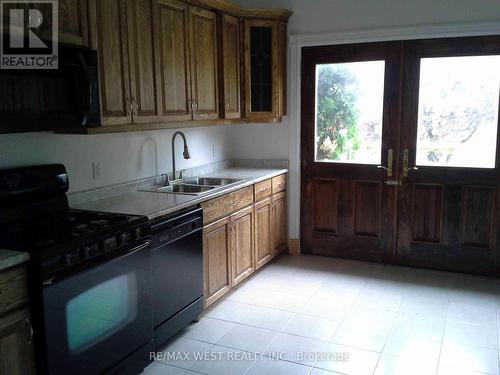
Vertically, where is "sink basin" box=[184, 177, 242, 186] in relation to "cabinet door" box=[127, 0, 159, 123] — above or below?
below

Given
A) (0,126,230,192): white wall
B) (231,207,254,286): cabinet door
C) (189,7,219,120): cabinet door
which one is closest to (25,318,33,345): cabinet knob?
(0,126,230,192): white wall

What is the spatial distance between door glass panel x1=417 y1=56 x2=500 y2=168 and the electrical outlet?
281cm

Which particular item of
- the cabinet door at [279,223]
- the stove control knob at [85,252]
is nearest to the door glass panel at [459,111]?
the cabinet door at [279,223]

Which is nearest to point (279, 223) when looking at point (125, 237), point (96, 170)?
point (96, 170)

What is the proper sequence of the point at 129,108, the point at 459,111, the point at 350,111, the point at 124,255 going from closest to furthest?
the point at 124,255
the point at 129,108
the point at 459,111
the point at 350,111

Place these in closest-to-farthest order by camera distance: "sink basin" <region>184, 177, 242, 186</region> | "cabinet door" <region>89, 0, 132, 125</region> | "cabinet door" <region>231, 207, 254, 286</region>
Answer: "cabinet door" <region>89, 0, 132, 125</region>
"cabinet door" <region>231, 207, 254, 286</region>
"sink basin" <region>184, 177, 242, 186</region>

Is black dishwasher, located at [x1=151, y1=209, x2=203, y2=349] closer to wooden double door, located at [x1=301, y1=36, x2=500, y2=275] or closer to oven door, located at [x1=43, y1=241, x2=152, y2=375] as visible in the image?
oven door, located at [x1=43, y1=241, x2=152, y2=375]

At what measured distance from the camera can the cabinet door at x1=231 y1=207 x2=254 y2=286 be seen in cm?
365

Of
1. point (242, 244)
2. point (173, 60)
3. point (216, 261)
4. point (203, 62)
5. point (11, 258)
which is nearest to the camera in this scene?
point (11, 258)

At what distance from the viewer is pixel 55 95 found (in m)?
2.30


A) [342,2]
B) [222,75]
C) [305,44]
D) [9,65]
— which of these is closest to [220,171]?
[222,75]

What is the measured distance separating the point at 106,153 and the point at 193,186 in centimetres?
78

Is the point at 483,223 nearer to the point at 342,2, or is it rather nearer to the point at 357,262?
the point at 357,262

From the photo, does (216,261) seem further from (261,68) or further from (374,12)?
(374,12)
